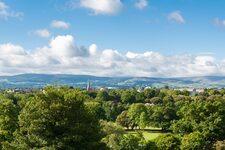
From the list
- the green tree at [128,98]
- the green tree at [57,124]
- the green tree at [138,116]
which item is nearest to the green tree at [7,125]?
the green tree at [57,124]

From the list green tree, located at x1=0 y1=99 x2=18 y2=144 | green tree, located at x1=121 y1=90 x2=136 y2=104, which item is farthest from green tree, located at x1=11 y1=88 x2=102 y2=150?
green tree, located at x1=121 y1=90 x2=136 y2=104

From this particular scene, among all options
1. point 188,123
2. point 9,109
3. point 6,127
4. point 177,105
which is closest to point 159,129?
point 177,105

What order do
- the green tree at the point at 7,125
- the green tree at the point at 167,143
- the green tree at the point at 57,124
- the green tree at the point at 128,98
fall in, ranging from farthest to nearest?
the green tree at the point at 128,98, the green tree at the point at 167,143, the green tree at the point at 7,125, the green tree at the point at 57,124

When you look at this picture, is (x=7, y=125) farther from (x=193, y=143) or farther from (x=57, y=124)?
(x=193, y=143)

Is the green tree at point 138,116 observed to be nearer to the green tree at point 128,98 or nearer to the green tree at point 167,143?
the green tree at point 128,98

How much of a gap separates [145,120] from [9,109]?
6042 cm

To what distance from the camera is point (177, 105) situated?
122625 millimetres

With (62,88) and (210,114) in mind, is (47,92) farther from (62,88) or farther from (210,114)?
(210,114)

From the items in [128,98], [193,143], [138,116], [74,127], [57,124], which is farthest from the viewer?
[128,98]

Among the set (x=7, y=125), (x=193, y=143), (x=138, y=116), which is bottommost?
(x=138, y=116)

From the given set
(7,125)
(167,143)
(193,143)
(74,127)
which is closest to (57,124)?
(74,127)

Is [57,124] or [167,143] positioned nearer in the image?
[57,124]

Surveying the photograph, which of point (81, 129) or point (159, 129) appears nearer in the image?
point (81, 129)

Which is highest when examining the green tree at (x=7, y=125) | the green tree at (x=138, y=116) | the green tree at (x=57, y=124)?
the green tree at (x=57, y=124)
